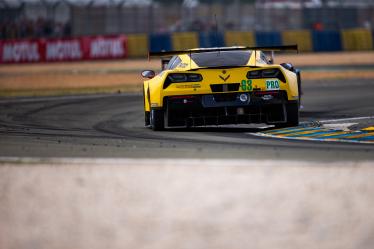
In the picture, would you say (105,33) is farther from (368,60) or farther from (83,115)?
(83,115)

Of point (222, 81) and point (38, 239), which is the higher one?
point (222, 81)

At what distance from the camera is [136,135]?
41.4 feet

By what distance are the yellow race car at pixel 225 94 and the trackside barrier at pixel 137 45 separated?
32.4 metres

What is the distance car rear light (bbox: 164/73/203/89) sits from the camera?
40.6 feet

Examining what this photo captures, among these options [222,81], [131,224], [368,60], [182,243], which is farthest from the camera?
[368,60]

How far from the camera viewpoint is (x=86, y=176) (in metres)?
8.14

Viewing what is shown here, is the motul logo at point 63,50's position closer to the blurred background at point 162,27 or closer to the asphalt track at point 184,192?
the blurred background at point 162,27

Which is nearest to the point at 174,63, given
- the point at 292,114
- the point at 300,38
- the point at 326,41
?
the point at 292,114

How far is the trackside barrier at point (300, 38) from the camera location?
4509cm

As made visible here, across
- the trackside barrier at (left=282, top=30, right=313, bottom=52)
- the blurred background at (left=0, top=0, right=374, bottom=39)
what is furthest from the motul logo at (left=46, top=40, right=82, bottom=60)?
the trackside barrier at (left=282, top=30, right=313, bottom=52)

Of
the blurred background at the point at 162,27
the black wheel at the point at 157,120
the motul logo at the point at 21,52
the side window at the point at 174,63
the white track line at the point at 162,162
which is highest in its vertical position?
the blurred background at the point at 162,27

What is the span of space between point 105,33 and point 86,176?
3871 centimetres

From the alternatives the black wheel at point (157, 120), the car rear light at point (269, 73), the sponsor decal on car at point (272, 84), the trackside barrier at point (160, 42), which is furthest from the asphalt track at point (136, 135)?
the trackside barrier at point (160, 42)

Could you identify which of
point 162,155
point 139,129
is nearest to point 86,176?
point 162,155
